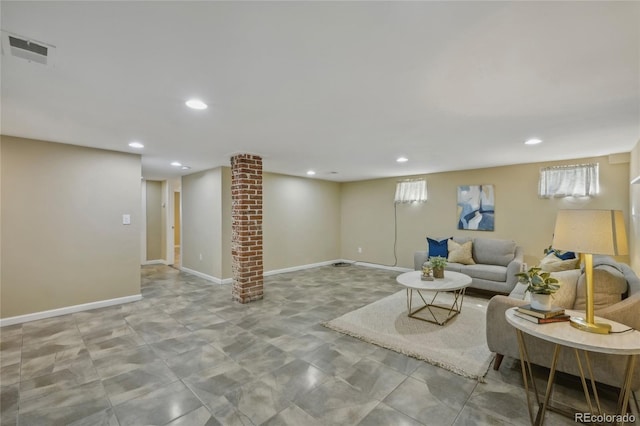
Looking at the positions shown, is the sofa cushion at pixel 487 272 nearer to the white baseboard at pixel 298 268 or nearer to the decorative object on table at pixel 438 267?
the decorative object on table at pixel 438 267

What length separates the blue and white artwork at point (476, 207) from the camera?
521 cm

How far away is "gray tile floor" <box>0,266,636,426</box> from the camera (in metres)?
1.82

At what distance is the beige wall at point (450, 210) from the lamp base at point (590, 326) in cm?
364

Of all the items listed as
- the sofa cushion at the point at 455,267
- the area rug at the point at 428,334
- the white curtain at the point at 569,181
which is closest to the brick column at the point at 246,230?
the area rug at the point at 428,334

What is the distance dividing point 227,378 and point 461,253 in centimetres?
425

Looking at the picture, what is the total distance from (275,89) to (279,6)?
828 mm

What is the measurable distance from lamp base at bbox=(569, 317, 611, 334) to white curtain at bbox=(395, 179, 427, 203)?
14.7 feet

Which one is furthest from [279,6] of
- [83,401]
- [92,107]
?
[83,401]

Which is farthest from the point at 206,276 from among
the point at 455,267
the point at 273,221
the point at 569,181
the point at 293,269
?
the point at 569,181

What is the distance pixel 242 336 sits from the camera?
117 inches

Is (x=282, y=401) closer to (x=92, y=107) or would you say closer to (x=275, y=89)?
(x=275, y=89)

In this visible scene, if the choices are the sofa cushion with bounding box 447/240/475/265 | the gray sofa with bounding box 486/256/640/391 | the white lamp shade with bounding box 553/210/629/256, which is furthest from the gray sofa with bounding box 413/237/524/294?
the white lamp shade with bounding box 553/210/629/256

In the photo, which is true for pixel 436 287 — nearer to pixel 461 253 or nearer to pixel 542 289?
pixel 542 289

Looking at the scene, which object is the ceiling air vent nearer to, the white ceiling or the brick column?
the white ceiling
